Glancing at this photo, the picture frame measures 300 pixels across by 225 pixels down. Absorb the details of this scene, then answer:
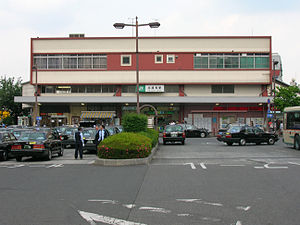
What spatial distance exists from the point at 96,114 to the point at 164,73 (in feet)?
35.3

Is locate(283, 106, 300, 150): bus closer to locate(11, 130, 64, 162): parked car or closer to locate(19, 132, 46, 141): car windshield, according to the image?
locate(11, 130, 64, 162): parked car

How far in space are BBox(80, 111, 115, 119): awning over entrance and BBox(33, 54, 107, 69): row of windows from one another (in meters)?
6.11

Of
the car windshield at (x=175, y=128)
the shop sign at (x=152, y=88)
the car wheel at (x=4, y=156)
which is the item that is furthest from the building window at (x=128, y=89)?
the car wheel at (x=4, y=156)

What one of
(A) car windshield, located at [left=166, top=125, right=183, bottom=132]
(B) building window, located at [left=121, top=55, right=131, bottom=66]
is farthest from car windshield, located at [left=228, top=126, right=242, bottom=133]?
(B) building window, located at [left=121, top=55, right=131, bottom=66]

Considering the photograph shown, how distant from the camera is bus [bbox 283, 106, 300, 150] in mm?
23217

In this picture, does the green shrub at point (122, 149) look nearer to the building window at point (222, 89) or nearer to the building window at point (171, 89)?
the building window at point (171, 89)

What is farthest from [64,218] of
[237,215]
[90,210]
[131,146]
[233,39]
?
[233,39]

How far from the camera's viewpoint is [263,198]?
840 centimetres

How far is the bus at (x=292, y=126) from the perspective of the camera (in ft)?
76.2

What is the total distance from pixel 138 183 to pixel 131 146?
17.4 ft

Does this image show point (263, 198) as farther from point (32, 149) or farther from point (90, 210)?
point (32, 149)

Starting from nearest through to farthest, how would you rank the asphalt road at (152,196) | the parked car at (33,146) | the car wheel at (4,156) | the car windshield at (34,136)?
the asphalt road at (152,196)
the parked car at (33,146)
the car windshield at (34,136)
the car wheel at (4,156)

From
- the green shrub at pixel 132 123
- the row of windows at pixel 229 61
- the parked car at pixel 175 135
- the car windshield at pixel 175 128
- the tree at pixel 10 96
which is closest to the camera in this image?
the green shrub at pixel 132 123

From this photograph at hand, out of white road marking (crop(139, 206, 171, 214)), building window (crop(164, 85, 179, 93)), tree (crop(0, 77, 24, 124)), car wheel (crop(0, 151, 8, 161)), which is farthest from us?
tree (crop(0, 77, 24, 124))
